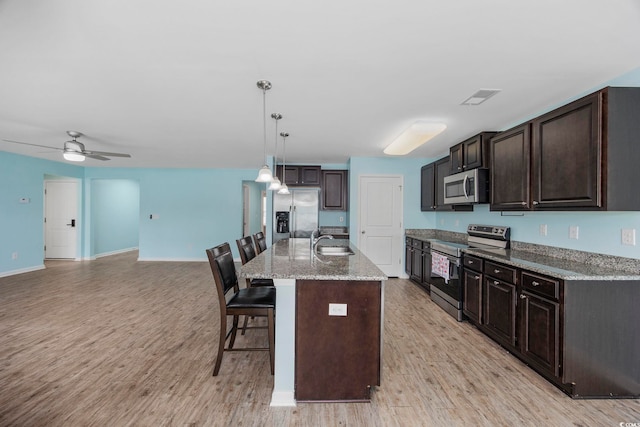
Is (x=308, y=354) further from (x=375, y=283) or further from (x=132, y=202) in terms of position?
(x=132, y=202)

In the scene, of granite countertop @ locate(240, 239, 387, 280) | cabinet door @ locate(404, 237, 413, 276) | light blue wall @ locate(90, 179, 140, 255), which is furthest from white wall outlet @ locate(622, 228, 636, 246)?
light blue wall @ locate(90, 179, 140, 255)

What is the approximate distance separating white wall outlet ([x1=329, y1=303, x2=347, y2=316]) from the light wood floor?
61 centimetres

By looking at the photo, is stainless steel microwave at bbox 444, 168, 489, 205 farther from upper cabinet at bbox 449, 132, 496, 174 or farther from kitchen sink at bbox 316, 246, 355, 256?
kitchen sink at bbox 316, 246, 355, 256

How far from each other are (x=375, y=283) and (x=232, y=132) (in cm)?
294

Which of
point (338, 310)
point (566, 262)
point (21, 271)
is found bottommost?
point (21, 271)

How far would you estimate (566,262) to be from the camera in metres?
2.49

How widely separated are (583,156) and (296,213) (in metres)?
4.10

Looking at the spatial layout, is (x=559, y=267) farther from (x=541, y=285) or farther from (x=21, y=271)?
(x=21, y=271)

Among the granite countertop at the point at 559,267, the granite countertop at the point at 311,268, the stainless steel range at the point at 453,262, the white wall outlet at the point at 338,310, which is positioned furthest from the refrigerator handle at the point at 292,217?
the white wall outlet at the point at 338,310

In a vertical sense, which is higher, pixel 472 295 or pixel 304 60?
pixel 304 60

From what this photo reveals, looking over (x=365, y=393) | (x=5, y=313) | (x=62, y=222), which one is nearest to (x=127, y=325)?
(x=5, y=313)

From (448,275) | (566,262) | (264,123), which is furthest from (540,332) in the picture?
(264,123)

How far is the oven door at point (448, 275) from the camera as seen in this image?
10.9ft

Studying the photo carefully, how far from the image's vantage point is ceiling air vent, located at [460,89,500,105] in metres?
2.51
